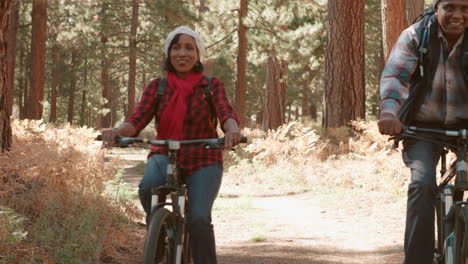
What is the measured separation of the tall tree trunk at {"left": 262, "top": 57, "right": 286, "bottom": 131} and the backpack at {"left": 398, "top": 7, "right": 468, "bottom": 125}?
20.7 m

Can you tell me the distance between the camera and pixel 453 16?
370 cm

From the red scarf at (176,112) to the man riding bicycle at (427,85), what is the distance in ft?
4.22

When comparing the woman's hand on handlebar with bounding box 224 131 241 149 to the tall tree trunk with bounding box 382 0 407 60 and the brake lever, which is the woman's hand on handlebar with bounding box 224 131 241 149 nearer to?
the brake lever

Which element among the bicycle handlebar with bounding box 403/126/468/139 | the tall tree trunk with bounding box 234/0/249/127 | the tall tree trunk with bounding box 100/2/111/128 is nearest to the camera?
the bicycle handlebar with bounding box 403/126/468/139

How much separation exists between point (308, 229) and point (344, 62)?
7510 millimetres

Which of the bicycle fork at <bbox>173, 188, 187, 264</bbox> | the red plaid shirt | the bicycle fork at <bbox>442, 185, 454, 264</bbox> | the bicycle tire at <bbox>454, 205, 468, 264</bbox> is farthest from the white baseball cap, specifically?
the bicycle tire at <bbox>454, 205, 468, 264</bbox>

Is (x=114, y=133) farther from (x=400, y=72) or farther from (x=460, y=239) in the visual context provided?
(x=460, y=239)

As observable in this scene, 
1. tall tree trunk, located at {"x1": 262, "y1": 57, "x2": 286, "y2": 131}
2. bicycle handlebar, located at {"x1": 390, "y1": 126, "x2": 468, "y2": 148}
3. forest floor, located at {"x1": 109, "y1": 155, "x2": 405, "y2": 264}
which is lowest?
forest floor, located at {"x1": 109, "y1": 155, "x2": 405, "y2": 264}

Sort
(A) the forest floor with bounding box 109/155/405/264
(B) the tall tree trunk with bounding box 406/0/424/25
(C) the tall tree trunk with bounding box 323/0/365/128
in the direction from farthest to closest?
(C) the tall tree trunk with bounding box 323/0/365/128 < (B) the tall tree trunk with bounding box 406/0/424/25 < (A) the forest floor with bounding box 109/155/405/264

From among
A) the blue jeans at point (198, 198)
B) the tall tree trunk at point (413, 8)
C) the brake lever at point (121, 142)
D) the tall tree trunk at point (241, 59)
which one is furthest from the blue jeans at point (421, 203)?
the tall tree trunk at point (241, 59)

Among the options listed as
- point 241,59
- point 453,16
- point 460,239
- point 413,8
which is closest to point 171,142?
point 460,239

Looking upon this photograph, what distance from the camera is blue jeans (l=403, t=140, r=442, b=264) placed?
3.50m

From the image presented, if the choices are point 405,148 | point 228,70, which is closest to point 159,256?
point 405,148

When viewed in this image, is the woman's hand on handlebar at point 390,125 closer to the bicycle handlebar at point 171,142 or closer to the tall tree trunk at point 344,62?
the bicycle handlebar at point 171,142
